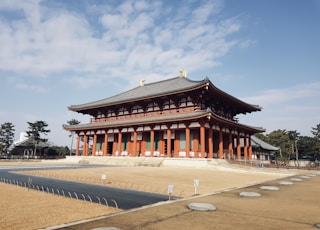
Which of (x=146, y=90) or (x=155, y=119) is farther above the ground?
(x=146, y=90)

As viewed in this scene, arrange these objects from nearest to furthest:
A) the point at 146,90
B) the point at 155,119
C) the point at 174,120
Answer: the point at 174,120
the point at 155,119
the point at 146,90

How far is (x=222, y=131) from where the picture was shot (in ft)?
109

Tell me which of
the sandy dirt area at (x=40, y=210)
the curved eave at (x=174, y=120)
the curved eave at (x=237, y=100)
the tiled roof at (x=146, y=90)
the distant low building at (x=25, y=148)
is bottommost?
the sandy dirt area at (x=40, y=210)

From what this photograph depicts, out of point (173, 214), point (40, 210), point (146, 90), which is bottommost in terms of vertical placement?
point (40, 210)

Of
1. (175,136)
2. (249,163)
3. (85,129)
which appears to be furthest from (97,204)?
(85,129)

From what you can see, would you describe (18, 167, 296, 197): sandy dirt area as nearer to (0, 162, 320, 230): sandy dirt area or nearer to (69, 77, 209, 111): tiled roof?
(0, 162, 320, 230): sandy dirt area

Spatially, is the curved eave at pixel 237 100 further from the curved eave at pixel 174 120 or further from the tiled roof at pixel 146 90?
the tiled roof at pixel 146 90

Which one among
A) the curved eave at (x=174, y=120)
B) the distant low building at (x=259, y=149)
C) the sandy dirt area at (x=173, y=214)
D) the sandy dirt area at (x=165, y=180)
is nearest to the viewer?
the sandy dirt area at (x=173, y=214)

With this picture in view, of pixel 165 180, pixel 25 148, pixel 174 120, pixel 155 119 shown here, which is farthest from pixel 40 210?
pixel 25 148

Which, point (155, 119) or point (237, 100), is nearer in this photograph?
point (155, 119)

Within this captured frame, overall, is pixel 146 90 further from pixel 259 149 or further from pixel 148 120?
pixel 259 149

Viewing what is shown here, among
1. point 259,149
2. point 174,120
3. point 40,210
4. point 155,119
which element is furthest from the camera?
point 259,149

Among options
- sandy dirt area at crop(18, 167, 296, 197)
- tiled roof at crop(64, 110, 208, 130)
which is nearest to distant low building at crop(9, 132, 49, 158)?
tiled roof at crop(64, 110, 208, 130)

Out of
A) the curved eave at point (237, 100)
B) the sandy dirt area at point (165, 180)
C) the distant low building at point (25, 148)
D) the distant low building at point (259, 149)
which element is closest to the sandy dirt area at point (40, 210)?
the sandy dirt area at point (165, 180)
